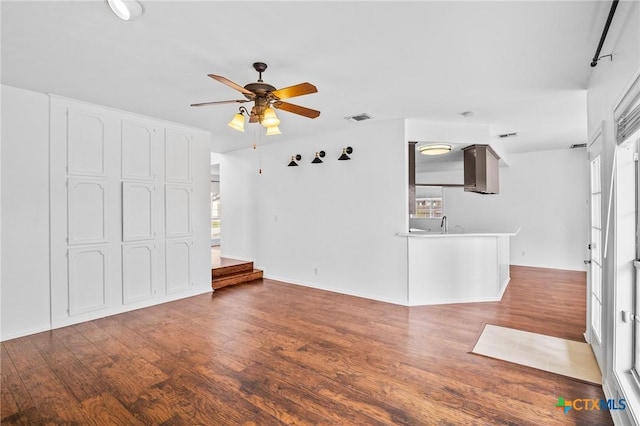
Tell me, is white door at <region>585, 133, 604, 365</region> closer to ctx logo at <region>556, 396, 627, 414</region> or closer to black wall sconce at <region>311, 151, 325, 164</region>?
ctx logo at <region>556, 396, 627, 414</region>

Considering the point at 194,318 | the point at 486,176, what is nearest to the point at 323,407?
the point at 194,318

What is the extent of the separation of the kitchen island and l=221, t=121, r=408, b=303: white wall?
167 mm

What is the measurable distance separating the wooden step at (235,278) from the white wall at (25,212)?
2.30m

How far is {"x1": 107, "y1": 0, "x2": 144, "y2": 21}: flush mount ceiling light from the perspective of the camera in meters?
1.92

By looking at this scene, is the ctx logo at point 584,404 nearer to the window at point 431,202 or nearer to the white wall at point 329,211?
the white wall at point 329,211

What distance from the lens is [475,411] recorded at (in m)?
2.07

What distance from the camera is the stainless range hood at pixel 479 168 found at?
483 centimetres

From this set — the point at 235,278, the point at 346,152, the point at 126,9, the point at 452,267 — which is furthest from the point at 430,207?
the point at 126,9

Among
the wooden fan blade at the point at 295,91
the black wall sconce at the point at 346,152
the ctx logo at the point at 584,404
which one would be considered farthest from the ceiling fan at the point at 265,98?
the ctx logo at the point at 584,404

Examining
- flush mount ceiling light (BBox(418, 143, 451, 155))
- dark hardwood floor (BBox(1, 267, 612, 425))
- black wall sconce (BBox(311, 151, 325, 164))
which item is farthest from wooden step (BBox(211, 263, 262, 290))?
flush mount ceiling light (BBox(418, 143, 451, 155))

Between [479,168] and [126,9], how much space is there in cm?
473

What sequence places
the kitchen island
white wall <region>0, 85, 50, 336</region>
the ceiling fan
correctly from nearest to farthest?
1. the ceiling fan
2. white wall <region>0, 85, 50, 336</region>
3. the kitchen island

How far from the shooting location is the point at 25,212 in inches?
132

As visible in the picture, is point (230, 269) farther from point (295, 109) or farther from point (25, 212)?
point (295, 109)
